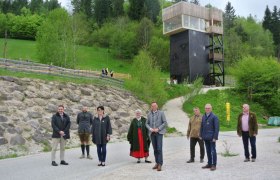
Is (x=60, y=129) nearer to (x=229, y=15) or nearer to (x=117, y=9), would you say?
(x=117, y=9)

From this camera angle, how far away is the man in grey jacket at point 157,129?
1112cm

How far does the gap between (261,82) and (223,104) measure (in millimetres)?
6560

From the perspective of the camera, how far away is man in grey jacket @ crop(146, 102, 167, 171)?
36.5 ft

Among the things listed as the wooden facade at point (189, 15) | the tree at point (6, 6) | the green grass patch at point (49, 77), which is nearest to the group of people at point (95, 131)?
the green grass patch at point (49, 77)

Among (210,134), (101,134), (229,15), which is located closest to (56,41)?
(101,134)

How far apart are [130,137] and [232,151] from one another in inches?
182

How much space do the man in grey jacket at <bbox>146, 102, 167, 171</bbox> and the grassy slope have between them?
174 ft

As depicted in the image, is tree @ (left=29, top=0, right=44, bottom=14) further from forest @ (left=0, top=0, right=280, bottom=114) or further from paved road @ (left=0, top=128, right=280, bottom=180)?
paved road @ (left=0, top=128, right=280, bottom=180)

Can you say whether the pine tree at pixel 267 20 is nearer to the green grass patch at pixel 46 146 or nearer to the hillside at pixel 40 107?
the hillside at pixel 40 107

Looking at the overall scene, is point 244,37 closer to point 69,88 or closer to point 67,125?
point 69,88

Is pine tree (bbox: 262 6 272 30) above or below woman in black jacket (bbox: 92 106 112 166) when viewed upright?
above

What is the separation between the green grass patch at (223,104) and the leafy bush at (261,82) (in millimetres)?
1003

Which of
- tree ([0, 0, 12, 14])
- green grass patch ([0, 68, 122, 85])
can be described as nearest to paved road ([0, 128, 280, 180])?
green grass patch ([0, 68, 122, 85])

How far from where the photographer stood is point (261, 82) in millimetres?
41531
